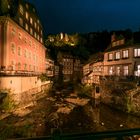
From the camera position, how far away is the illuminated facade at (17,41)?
1288 inches

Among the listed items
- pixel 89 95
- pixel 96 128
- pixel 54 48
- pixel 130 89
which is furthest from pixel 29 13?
pixel 54 48

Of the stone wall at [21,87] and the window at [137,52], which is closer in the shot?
the stone wall at [21,87]

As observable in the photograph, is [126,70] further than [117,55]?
No

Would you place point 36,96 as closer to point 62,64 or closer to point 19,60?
point 19,60

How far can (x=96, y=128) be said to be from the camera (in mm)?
22578

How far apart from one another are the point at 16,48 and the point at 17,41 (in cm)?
139

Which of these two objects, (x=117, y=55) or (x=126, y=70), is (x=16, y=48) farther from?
(x=126, y=70)

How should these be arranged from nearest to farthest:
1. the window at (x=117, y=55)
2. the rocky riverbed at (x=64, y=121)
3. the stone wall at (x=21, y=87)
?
the rocky riverbed at (x=64, y=121)
the stone wall at (x=21, y=87)
the window at (x=117, y=55)

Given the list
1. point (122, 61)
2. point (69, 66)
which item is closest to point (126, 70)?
point (122, 61)

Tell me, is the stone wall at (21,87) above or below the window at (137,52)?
below

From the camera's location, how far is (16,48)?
121ft

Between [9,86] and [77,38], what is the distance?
278 feet

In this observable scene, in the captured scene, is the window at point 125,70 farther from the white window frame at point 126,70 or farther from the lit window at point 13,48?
the lit window at point 13,48

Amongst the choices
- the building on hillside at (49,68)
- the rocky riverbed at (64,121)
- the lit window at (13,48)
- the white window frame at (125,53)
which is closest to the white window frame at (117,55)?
the white window frame at (125,53)
